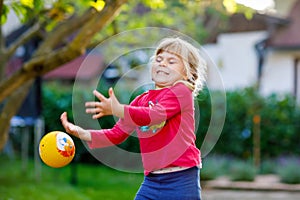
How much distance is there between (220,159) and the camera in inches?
558

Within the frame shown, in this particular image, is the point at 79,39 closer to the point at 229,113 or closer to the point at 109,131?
the point at 109,131

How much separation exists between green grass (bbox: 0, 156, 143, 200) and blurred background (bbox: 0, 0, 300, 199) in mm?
19

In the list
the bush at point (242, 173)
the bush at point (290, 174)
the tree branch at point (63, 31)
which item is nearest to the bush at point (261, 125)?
the bush at point (242, 173)

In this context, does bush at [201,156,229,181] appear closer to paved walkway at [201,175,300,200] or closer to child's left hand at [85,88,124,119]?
paved walkway at [201,175,300,200]

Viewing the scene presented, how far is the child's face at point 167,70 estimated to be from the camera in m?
4.13

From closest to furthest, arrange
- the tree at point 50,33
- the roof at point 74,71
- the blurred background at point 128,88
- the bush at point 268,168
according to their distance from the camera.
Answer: the tree at point 50,33
the blurred background at point 128,88
the bush at point 268,168
the roof at point 74,71

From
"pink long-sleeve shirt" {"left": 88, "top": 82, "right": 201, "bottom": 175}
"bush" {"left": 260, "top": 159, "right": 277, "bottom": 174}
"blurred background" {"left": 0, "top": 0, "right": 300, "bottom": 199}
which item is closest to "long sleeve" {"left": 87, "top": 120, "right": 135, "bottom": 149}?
"pink long-sleeve shirt" {"left": 88, "top": 82, "right": 201, "bottom": 175}

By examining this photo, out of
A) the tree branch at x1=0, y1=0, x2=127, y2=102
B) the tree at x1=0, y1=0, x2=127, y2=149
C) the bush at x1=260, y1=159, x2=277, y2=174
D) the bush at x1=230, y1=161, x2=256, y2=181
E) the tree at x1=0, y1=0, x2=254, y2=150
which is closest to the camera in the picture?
the tree at x1=0, y1=0, x2=254, y2=150

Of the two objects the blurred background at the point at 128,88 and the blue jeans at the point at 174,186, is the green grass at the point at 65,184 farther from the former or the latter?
the blue jeans at the point at 174,186

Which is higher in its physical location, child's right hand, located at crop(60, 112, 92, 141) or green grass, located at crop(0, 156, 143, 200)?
child's right hand, located at crop(60, 112, 92, 141)

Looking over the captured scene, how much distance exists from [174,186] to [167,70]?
0.68 m

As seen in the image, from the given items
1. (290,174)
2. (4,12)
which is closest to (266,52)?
(290,174)

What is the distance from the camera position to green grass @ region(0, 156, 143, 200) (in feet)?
32.7

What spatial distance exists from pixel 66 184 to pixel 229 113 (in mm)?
4846
